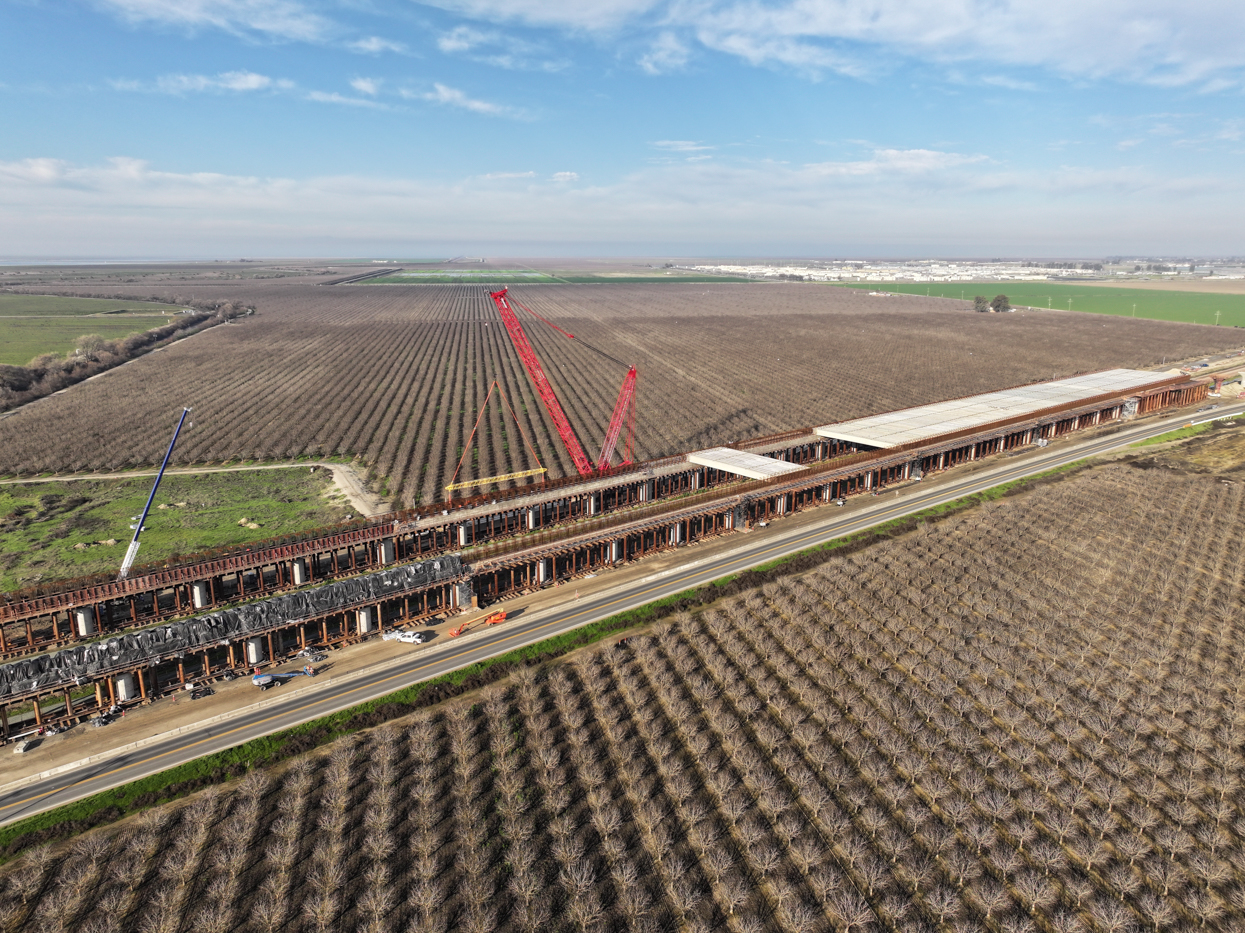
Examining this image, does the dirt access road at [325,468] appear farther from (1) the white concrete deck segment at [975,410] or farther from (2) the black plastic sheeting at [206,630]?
(1) the white concrete deck segment at [975,410]

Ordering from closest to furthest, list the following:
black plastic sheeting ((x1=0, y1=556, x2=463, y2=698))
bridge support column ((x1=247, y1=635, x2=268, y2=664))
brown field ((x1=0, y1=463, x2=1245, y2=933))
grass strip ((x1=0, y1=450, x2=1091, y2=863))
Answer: brown field ((x1=0, y1=463, x2=1245, y2=933))
grass strip ((x1=0, y1=450, x2=1091, y2=863))
black plastic sheeting ((x1=0, y1=556, x2=463, y2=698))
bridge support column ((x1=247, y1=635, x2=268, y2=664))

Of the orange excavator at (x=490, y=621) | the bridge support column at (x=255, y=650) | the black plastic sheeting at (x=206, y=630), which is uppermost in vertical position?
the black plastic sheeting at (x=206, y=630)

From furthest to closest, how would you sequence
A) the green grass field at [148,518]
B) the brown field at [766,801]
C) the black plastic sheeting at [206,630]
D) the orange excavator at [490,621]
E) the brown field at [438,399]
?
the brown field at [438,399] < the green grass field at [148,518] < the orange excavator at [490,621] < the black plastic sheeting at [206,630] < the brown field at [766,801]

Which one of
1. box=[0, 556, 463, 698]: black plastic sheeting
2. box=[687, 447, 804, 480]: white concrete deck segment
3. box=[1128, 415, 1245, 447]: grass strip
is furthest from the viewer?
box=[1128, 415, 1245, 447]: grass strip

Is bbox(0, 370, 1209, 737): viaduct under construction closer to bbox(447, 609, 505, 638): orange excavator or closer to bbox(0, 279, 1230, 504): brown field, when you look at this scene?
bbox(447, 609, 505, 638): orange excavator

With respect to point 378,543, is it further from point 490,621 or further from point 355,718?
point 355,718

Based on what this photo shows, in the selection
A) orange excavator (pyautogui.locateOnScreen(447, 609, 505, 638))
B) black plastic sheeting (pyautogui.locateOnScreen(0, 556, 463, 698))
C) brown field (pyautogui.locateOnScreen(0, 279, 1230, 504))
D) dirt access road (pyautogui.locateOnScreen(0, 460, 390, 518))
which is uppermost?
brown field (pyautogui.locateOnScreen(0, 279, 1230, 504))

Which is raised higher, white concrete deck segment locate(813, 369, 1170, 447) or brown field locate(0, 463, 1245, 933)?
white concrete deck segment locate(813, 369, 1170, 447)

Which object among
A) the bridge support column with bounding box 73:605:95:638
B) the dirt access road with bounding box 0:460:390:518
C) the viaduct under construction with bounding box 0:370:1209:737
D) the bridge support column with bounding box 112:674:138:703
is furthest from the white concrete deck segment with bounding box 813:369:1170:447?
the bridge support column with bounding box 73:605:95:638

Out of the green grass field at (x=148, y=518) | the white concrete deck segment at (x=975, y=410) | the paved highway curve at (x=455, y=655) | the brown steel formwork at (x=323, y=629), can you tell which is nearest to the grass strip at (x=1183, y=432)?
the white concrete deck segment at (x=975, y=410)
